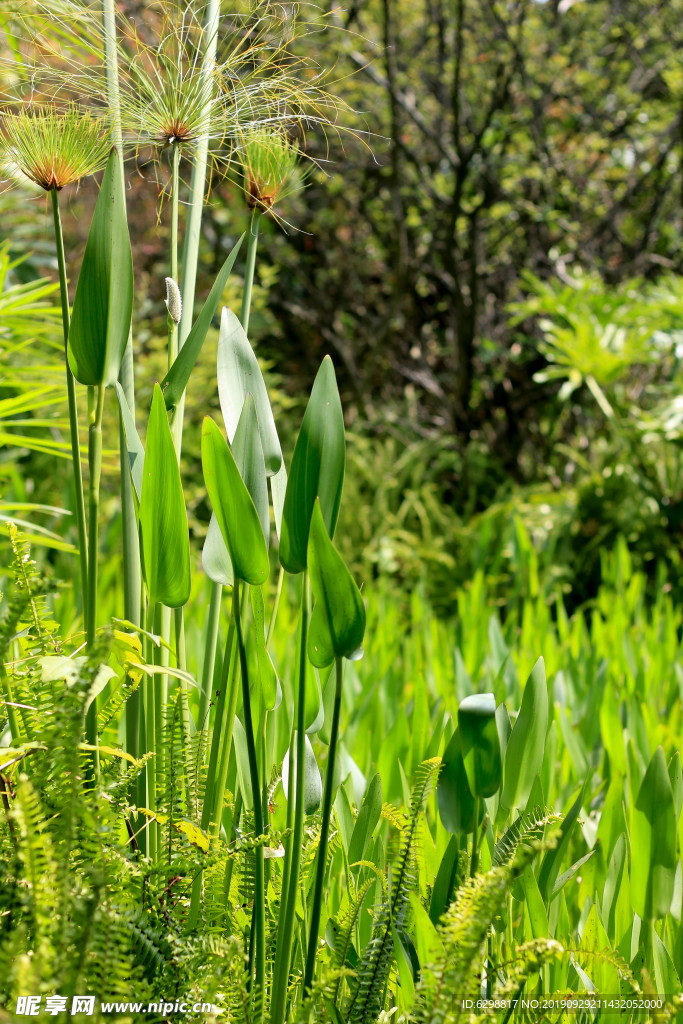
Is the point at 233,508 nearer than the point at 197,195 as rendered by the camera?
Yes

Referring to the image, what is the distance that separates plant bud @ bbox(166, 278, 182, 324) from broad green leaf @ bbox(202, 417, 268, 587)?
0.14 m

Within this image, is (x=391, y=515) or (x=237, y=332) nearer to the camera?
(x=237, y=332)

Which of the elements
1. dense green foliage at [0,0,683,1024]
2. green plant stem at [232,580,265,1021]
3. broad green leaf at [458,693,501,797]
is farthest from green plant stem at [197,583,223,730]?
broad green leaf at [458,693,501,797]

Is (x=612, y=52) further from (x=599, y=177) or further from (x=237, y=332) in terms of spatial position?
(x=237, y=332)

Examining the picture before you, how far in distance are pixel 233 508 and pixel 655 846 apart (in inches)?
19.9

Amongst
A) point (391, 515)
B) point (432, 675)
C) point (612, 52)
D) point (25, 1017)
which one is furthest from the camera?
point (612, 52)

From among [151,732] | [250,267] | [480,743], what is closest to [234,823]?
[151,732]

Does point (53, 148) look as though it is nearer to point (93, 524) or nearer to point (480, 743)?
point (93, 524)

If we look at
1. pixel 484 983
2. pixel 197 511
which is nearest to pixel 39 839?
pixel 484 983

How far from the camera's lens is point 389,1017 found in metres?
0.62

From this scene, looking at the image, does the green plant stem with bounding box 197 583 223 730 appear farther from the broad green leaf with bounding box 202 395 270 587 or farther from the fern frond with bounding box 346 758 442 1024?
the fern frond with bounding box 346 758 442 1024

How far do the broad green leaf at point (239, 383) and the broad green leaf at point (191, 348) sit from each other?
0.07 feet

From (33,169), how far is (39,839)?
49cm

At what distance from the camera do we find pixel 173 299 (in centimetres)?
67
